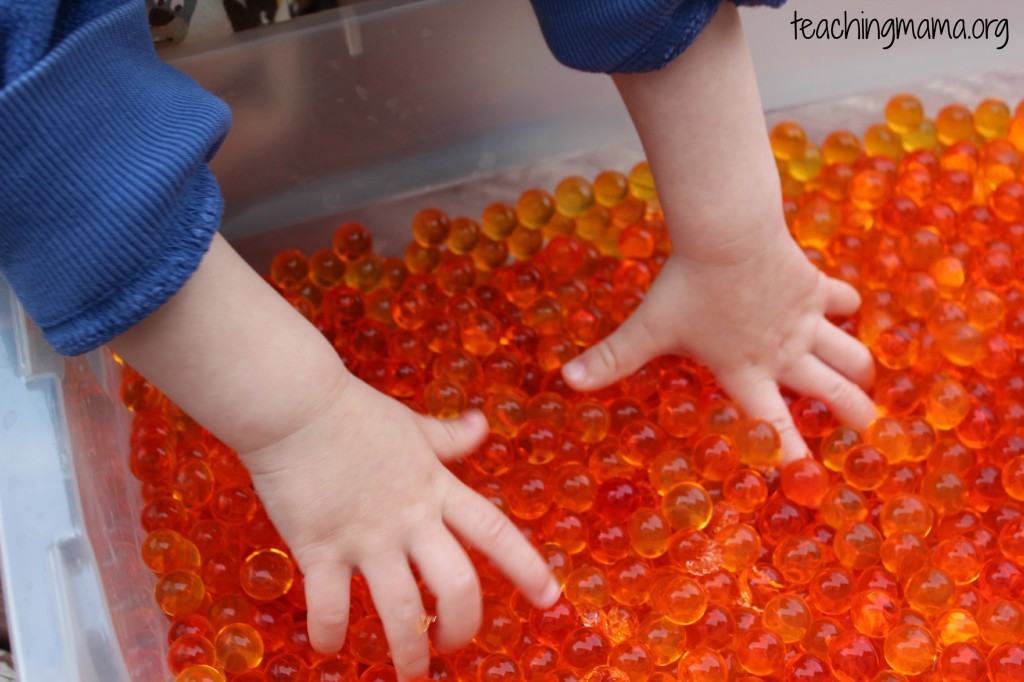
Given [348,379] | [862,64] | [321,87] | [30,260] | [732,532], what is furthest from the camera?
[862,64]

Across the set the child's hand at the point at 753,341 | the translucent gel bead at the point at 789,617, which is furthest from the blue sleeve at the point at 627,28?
the translucent gel bead at the point at 789,617

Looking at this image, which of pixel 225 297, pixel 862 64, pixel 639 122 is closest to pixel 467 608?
pixel 225 297

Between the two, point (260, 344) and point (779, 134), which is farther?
point (779, 134)

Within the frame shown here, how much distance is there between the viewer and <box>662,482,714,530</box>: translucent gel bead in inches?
32.6

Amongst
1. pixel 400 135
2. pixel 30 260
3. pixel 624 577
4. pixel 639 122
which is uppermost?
pixel 30 260

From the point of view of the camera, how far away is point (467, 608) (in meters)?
0.74

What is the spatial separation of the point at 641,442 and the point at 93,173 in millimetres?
470

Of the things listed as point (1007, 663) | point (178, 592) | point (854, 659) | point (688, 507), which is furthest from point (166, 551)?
point (1007, 663)

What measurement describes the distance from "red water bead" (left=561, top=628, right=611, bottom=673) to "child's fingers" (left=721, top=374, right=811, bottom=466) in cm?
24

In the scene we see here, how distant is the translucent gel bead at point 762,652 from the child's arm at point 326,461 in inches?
5.5

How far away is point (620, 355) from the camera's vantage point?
2.95 feet

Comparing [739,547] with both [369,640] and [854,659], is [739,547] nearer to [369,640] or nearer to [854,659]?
[854,659]

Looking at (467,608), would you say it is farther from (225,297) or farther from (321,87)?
(321,87)

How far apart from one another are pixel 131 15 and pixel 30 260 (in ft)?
0.50
